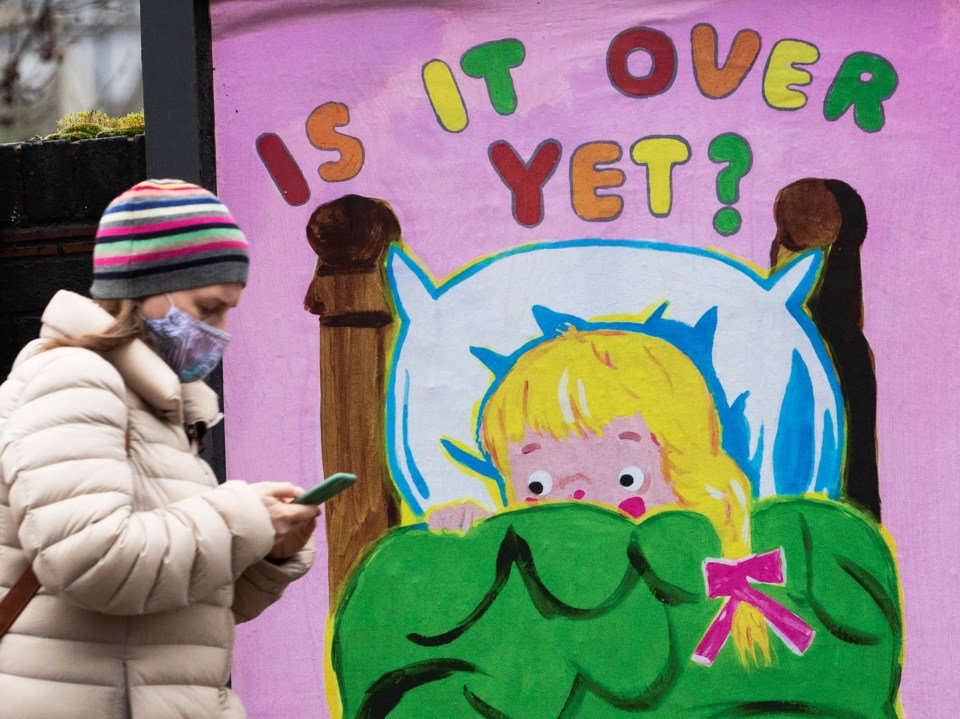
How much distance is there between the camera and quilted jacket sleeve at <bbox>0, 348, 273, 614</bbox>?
7.35ft

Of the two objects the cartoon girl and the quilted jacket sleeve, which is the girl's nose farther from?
the quilted jacket sleeve

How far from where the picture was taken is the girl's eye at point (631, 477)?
14.5 feet

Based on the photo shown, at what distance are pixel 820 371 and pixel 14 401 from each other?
109 inches

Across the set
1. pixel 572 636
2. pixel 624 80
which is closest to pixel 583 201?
pixel 624 80

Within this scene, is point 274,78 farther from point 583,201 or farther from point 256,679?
point 256,679

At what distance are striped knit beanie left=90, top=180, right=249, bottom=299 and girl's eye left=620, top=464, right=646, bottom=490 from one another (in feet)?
6.99

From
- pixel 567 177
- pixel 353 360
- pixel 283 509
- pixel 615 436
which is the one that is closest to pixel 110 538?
pixel 283 509

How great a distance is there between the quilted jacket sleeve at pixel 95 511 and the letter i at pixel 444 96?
92.9 inches

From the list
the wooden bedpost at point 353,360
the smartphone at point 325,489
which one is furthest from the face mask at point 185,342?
the wooden bedpost at point 353,360

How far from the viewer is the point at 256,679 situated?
179 inches

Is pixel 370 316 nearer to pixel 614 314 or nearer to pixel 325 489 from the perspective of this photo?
pixel 614 314

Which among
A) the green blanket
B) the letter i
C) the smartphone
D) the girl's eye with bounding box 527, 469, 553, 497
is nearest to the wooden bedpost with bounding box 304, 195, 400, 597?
the green blanket

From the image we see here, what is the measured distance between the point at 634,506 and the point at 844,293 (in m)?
0.98

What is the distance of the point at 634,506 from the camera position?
441 cm
